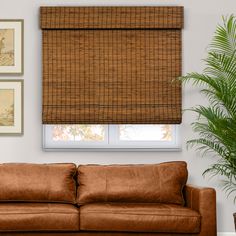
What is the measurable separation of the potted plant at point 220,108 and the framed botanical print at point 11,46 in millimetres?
1545

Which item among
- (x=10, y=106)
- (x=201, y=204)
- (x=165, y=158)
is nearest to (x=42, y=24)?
(x=10, y=106)

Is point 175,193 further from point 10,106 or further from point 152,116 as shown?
point 10,106

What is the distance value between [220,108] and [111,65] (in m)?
1.11

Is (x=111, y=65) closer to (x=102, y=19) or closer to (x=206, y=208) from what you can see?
(x=102, y=19)

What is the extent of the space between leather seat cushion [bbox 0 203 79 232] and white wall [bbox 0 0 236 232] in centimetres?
101

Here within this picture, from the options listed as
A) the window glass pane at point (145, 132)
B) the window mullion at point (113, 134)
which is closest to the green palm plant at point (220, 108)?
the window glass pane at point (145, 132)

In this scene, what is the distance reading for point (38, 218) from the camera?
4773 mm

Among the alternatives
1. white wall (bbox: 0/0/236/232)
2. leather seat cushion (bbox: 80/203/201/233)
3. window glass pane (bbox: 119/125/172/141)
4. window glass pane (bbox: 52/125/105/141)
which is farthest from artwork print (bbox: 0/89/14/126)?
leather seat cushion (bbox: 80/203/201/233)

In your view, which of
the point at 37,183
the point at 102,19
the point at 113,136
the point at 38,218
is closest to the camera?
the point at 38,218

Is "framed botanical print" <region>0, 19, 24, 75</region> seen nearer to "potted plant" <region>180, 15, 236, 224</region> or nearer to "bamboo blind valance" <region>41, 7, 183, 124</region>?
"bamboo blind valance" <region>41, 7, 183, 124</region>

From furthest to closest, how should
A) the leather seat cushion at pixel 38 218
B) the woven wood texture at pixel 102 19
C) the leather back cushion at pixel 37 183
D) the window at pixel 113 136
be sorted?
the window at pixel 113 136
the woven wood texture at pixel 102 19
the leather back cushion at pixel 37 183
the leather seat cushion at pixel 38 218

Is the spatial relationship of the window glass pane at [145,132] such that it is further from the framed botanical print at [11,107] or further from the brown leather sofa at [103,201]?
the framed botanical print at [11,107]

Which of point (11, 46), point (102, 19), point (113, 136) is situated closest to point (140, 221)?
point (113, 136)

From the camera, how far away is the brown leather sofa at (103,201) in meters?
4.81
